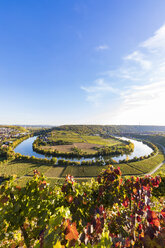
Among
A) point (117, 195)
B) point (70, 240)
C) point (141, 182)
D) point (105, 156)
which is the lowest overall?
point (105, 156)

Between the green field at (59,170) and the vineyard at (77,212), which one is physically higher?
the vineyard at (77,212)

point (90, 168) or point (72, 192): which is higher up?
point (72, 192)

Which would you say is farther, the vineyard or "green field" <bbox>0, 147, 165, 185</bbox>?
"green field" <bbox>0, 147, 165, 185</bbox>

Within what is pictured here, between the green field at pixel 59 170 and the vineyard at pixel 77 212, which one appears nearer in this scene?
the vineyard at pixel 77 212

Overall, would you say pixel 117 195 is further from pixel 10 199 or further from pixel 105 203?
pixel 10 199

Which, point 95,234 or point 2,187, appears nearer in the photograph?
point 95,234

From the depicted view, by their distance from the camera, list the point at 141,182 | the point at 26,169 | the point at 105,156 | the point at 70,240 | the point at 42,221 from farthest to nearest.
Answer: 1. the point at 105,156
2. the point at 26,169
3. the point at 141,182
4. the point at 42,221
5. the point at 70,240

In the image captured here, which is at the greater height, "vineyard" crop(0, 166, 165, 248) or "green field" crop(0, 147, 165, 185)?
"vineyard" crop(0, 166, 165, 248)

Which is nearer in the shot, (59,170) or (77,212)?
(77,212)

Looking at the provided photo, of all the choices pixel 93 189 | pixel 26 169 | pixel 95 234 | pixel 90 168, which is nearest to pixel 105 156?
pixel 90 168

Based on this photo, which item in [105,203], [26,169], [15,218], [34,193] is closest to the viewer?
[15,218]

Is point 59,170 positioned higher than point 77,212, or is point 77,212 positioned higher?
point 77,212
